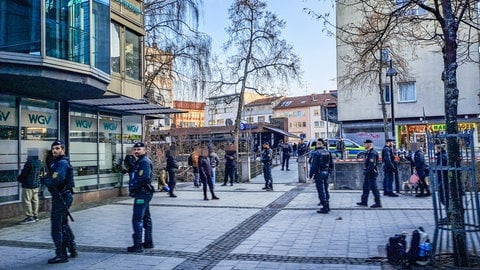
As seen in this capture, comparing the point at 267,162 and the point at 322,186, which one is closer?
the point at 322,186

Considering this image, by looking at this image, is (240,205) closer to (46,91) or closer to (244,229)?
(244,229)

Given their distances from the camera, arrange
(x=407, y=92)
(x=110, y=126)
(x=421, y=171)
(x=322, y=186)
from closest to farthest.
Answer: (x=322, y=186)
(x=421, y=171)
(x=110, y=126)
(x=407, y=92)

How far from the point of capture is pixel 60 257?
681 centimetres

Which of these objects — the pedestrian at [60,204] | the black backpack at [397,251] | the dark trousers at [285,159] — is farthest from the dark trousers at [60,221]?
the dark trousers at [285,159]

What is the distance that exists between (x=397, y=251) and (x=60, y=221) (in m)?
4.93

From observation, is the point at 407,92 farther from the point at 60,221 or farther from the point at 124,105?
the point at 60,221

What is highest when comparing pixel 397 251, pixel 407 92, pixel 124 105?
pixel 407 92

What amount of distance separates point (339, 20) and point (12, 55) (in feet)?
108

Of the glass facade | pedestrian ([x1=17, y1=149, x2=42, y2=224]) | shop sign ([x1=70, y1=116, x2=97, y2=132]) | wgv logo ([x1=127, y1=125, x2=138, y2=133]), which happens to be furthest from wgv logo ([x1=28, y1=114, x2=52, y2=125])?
wgv logo ([x1=127, y1=125, x2=138, y2=133])

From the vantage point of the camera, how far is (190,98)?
83.9 feet

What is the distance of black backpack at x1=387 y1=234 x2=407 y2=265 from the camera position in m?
6.29

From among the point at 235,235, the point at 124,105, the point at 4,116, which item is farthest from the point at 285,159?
the point at 235,235

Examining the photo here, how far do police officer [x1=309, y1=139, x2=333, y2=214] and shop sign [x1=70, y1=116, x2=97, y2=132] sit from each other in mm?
7803

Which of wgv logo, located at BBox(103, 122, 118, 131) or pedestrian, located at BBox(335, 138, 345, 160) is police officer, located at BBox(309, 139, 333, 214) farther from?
pedestrian, located at BBox(335, 138, 345, 160)
